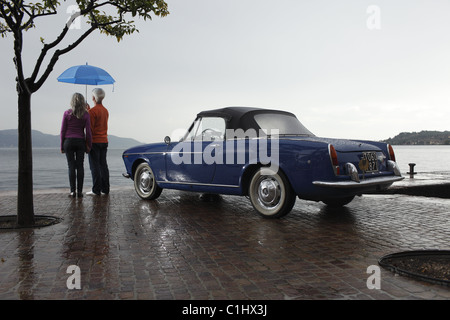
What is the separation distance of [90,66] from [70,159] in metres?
2.30

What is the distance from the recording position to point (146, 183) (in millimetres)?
8016

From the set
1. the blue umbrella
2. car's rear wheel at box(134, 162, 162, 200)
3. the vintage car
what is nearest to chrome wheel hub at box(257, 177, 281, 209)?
the vintage car

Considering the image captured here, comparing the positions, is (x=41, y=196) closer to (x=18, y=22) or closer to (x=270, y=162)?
(x=18, y=22)

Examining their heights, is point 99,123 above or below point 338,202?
above

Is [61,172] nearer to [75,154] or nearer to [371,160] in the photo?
[75,154]

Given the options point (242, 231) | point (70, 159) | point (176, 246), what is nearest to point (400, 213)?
point (242, 231)

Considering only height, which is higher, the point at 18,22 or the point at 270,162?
the point at 18,22

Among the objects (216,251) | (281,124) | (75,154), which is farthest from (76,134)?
(216,251)

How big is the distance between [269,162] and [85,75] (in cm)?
510

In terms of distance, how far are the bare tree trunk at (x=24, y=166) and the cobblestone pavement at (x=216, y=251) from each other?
397 mm

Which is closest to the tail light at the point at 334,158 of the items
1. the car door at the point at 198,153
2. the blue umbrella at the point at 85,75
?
the car door at the point at 198,153

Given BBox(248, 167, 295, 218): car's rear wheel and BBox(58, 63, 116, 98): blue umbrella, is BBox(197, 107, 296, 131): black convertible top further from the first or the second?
BBox(58, 63, 116, 98): blue umbrella

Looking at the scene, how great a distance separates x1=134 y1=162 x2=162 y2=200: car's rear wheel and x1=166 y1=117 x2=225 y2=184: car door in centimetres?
67

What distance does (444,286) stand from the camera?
302cm
